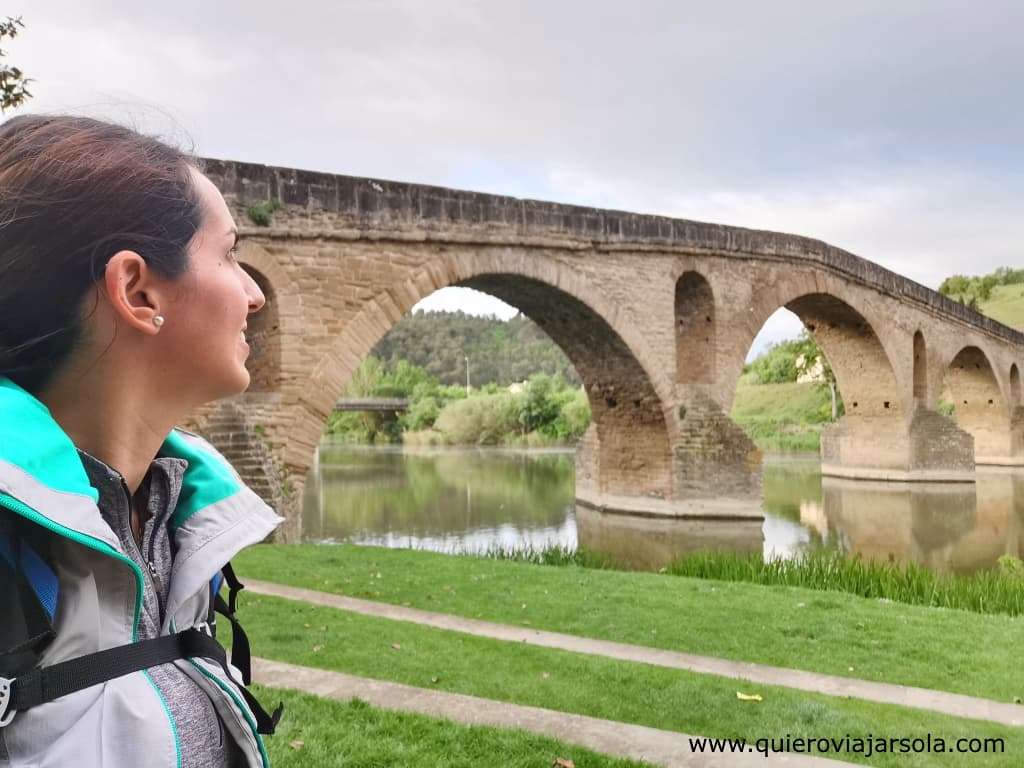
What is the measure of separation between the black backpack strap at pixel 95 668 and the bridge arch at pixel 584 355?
9303 mm

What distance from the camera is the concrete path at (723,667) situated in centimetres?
453

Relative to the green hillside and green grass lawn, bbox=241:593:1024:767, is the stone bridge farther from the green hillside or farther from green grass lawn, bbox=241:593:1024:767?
the green hillside

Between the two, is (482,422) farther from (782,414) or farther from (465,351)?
(465,351)

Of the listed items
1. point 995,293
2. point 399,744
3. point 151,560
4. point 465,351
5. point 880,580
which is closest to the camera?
point 151,560

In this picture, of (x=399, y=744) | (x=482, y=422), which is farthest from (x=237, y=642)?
(x=482, y=422)

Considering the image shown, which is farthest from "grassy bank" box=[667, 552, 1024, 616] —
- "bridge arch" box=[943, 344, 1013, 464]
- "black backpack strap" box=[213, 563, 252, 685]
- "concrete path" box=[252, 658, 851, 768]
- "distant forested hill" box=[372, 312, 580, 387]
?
"distant forested hill" box=[372, 312, 580, 387]

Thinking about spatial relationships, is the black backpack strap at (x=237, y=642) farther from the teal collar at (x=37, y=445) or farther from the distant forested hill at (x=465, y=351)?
the distant forested hill at (x=465, y=351)

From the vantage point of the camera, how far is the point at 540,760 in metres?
3.32

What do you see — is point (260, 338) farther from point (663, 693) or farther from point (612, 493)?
point (612, 493)

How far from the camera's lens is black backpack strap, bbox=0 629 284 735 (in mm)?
735

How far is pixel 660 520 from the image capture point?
1580cm

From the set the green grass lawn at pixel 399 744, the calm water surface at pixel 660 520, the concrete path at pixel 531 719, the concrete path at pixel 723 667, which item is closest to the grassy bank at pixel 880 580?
the calm water surface at pixel 660 520

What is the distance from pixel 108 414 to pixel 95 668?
28 centimetres

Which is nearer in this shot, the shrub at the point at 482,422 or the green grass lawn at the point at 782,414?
the green grass lawn at the point at 782,414
